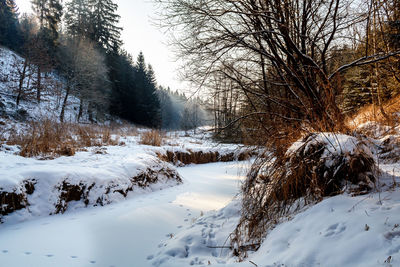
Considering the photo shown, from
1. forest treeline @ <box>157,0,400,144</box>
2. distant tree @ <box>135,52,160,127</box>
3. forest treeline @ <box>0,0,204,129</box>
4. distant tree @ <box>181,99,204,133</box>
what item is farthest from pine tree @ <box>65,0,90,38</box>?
forest treeline @ <box>157,0,400,144</box>

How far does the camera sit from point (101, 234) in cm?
213

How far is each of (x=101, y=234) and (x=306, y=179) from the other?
2.20 metres

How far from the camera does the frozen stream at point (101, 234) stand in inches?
65.6

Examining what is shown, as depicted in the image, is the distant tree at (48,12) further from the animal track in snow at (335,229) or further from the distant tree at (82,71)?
the animal track in snow at (335,229)

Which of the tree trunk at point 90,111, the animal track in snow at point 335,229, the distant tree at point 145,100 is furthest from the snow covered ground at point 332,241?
the distant tree at point 145,100

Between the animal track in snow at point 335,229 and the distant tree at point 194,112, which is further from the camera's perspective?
the distant tree at point 194,112

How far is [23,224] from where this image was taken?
7.30ft

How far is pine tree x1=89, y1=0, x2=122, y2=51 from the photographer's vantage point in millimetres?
22302

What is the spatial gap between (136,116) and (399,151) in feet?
82.4

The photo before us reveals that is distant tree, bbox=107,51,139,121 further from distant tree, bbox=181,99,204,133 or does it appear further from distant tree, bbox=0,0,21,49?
distant tree, bbox=0,0,21,49

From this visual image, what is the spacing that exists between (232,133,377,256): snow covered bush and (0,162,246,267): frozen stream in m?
0.95

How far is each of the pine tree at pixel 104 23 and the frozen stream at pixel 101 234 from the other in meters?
24.5

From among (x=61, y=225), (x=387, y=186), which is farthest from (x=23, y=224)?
(x=387, y=186)

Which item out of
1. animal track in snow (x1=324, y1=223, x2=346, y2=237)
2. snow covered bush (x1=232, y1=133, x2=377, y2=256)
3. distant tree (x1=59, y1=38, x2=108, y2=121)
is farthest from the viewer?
distant tree (x1=59, y1=38, x2=108, y2=121)
